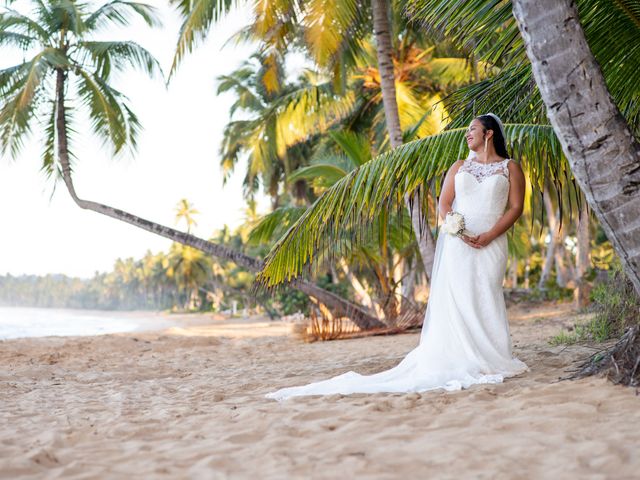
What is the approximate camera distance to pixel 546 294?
19.2 meters

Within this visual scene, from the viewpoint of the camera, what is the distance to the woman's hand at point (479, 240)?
15.3 ft

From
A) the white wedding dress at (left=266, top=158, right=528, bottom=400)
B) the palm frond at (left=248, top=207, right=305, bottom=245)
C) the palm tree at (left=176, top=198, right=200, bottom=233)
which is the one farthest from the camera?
the palm tree at (left=176, top=198, right=200, bottom=233)

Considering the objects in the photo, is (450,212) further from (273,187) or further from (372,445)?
(273,187)

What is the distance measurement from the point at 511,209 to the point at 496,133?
1.89 feet

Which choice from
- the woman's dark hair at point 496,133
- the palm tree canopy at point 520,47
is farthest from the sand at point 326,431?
the palm tree canopy at point 520,47

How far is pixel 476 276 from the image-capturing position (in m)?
4.73

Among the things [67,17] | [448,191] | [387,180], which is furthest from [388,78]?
[67,17]

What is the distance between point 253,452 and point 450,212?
8.69ft

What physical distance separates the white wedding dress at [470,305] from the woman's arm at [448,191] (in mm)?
84

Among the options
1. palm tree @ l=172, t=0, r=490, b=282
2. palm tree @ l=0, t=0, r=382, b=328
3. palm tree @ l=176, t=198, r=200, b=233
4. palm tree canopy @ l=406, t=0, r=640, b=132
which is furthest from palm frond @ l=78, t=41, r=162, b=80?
palm tree @ l=176, t=198, r=200, b=233

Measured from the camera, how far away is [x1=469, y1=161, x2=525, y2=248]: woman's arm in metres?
4.62

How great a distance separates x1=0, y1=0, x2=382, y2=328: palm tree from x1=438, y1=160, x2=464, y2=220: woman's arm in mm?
10256

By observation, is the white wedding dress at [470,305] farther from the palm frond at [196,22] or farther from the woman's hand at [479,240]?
the palm frond at [196,22]

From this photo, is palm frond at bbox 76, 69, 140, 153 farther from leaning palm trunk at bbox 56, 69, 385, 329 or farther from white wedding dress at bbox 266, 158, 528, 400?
white wedding dress at bbox 266, 158, 528, 400
